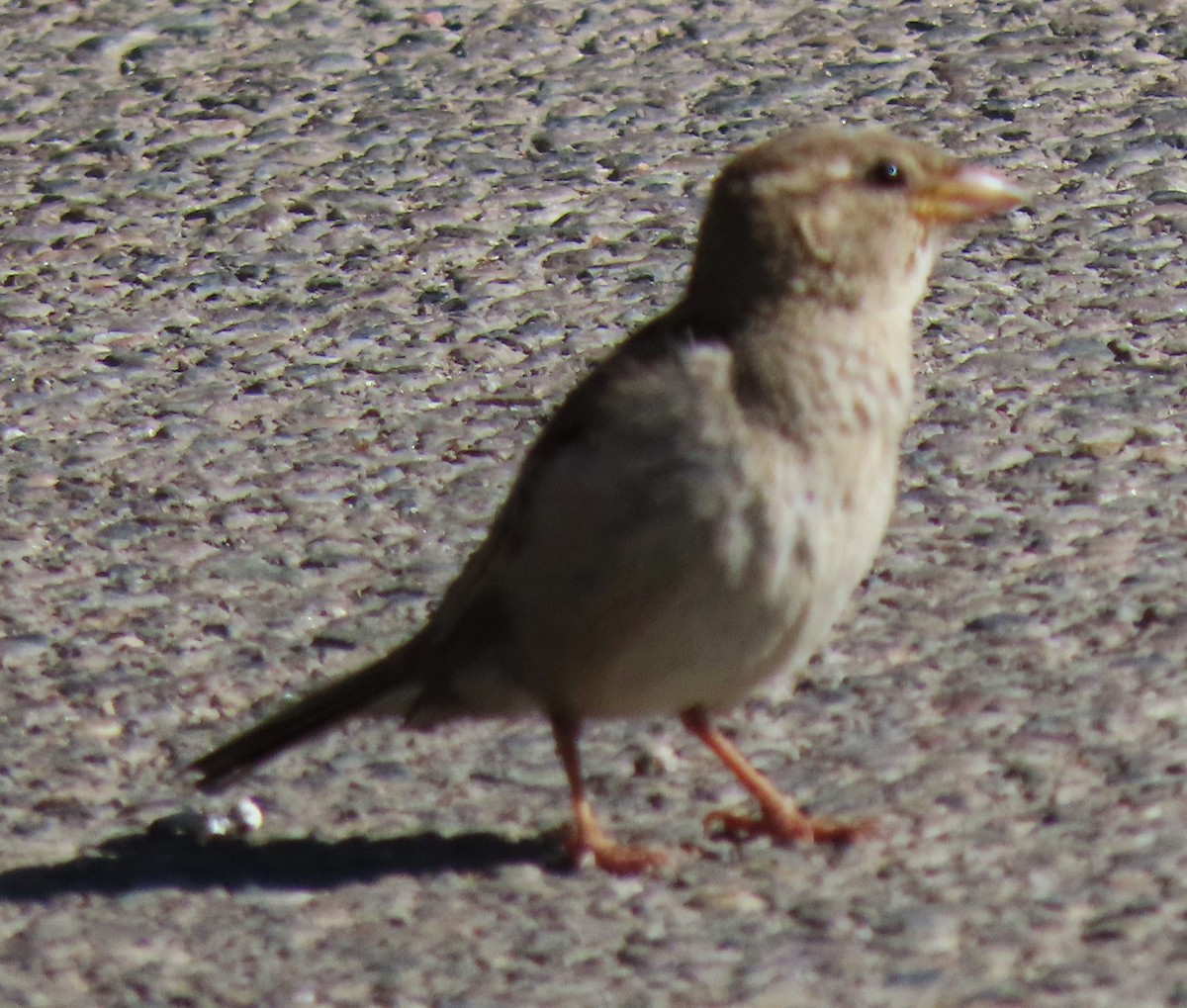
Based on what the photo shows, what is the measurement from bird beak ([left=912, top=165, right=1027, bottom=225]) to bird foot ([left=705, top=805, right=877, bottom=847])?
3.43 feet

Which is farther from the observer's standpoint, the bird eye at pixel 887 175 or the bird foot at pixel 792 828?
the bird eye at pixel 887 175

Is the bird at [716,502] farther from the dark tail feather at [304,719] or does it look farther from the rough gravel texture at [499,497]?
the rough gravel texture at [499,497]

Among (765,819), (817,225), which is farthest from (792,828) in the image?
(817,225)

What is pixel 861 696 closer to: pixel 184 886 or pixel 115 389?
pixel 184 886

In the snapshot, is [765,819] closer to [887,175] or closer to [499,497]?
[887,175]

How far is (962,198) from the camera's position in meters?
4.16

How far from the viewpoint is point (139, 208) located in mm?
6281

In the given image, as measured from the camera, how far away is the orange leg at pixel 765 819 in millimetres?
3840

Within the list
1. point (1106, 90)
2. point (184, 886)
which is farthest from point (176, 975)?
point (1106, 90)

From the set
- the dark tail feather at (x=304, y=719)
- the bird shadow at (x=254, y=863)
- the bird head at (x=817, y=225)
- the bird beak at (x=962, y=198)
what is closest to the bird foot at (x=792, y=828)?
the bird shadow at (x=254, y=863)

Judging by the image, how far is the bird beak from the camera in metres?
4.12

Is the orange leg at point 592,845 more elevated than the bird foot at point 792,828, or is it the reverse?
the orange leg at point 592,845

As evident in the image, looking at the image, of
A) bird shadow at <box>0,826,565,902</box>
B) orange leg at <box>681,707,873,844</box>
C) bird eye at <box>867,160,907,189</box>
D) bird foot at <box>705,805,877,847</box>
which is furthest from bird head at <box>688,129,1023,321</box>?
bird shadow at <box>0,826,565,902</box>

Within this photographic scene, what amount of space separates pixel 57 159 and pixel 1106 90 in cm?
286
